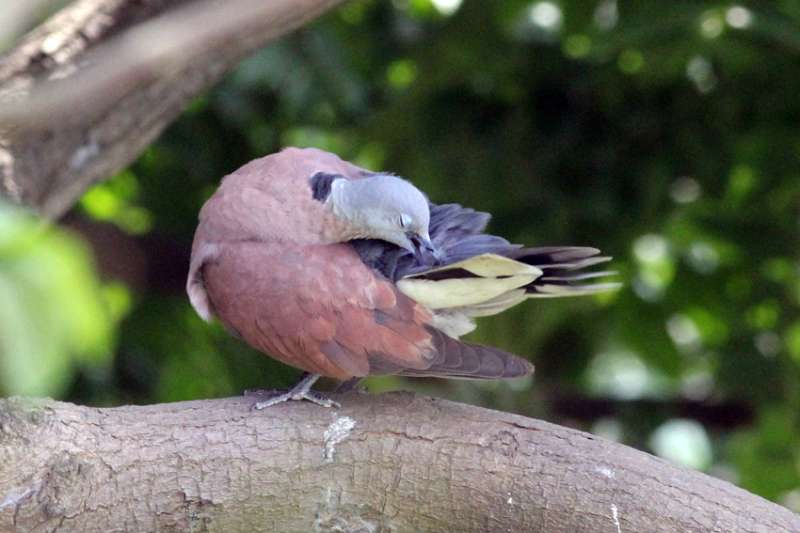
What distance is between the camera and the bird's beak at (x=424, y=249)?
2.68 metres

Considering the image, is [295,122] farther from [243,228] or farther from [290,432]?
[290,432]

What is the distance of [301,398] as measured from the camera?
2660 mm

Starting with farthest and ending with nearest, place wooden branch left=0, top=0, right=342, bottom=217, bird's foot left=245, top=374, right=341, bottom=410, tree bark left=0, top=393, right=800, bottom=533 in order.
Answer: wooden branch left=0, top=0, right=342, bottom=217, bird's foot left=245, top=374, right=341, bottom=410, tree bark left=0, top=393, right=800, bottom=533

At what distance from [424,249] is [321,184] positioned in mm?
352

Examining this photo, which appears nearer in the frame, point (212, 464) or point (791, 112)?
point (212, 464)

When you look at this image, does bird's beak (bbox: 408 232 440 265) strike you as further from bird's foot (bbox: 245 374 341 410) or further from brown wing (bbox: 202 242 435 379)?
bird's foot (bbox: 245 374 341 410)

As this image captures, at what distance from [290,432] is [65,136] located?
1.38m

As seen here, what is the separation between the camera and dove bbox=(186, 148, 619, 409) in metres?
2.52

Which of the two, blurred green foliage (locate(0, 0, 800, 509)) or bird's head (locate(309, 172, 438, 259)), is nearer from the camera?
bird's head (locate(309, 172, 438, 259))

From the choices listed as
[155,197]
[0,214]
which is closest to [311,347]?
[0,214]

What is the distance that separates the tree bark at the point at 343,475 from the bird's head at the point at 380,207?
1.41 ft

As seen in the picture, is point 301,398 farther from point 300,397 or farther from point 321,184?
point 321,184

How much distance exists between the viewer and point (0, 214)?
1003 mm

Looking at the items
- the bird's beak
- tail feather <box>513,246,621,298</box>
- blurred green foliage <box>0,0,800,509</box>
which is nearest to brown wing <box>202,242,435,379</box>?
the bird's beak
